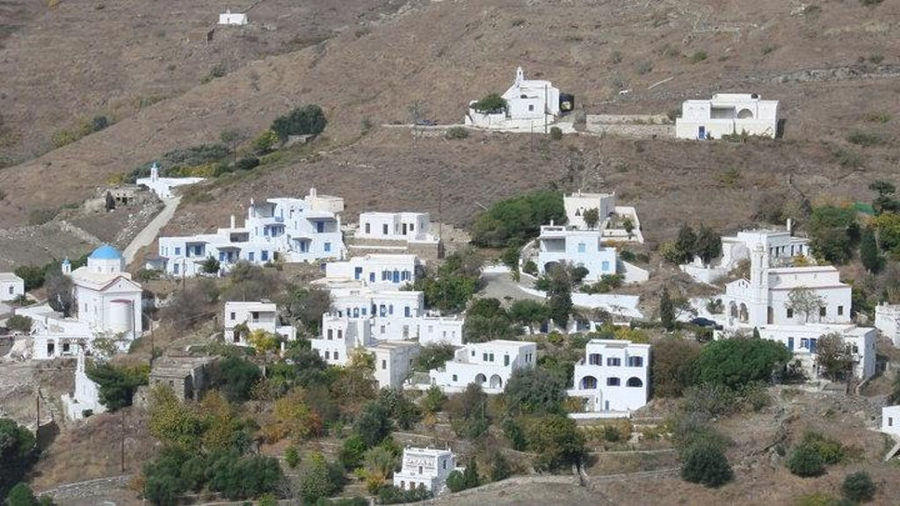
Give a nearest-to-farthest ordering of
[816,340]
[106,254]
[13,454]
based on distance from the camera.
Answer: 1. [13,454]
2. [816,340]
3. [106,254]

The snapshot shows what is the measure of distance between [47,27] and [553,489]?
65.6m

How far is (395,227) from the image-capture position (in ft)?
233

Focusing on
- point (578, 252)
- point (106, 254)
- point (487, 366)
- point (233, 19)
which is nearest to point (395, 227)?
point (578, 252)

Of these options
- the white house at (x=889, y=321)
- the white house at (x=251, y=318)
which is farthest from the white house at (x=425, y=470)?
the white house at (x=889, y=321)

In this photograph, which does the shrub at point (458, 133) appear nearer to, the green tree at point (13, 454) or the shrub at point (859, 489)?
the green tree at point (13, 454)

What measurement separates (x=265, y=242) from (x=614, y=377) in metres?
14.1

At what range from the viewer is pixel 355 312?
65.0 metres

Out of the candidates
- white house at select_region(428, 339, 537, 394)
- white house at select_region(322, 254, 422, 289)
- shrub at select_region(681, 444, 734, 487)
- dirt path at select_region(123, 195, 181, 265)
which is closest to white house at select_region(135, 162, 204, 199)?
dirt path at select_region(123, 195, 181, 265)

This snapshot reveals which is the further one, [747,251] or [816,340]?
[747,251]

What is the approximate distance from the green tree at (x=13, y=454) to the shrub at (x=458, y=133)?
22516 mm

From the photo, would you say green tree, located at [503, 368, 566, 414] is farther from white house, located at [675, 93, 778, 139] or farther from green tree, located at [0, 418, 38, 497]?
white house, located at [675, 93, 778, 139]

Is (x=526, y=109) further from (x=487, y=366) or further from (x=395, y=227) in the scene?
(x=487, y=366)

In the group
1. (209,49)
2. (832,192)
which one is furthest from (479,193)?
(209,49)

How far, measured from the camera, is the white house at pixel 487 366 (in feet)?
200
